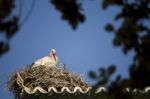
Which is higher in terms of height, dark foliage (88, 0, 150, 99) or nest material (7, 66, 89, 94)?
nest material (7, 66, 89, 94)

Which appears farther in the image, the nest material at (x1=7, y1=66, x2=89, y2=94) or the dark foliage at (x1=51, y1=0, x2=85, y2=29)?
the nest material at (x1=7, y1=66, x2=89, y2=94)

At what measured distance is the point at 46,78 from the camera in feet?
36.9

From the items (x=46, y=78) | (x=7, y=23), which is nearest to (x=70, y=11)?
(x=7, y=23)

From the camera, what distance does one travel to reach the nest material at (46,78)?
10.9m

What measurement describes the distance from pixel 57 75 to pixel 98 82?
734 centimetres

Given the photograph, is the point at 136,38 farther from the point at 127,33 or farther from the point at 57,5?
the point at 57,5

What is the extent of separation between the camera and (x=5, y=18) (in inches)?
164

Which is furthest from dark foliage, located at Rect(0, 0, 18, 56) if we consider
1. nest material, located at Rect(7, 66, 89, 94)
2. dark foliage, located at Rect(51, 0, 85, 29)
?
nest material, located at Rect(7, 66, 89, 94)

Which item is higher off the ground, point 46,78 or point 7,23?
point 46,78

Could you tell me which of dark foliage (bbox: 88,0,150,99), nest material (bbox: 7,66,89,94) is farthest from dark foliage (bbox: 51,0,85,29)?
nest material (bbox: 7,66,89,94)

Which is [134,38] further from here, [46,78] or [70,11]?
[46,78]

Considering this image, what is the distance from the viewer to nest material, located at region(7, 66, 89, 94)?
10938 millimetres

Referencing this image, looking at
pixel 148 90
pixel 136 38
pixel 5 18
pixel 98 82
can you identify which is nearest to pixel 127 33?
pixel 136 38

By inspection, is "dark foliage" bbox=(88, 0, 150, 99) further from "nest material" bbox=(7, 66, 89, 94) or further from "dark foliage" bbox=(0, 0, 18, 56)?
"nest material" bbox=(7, 66, 89, 94)
